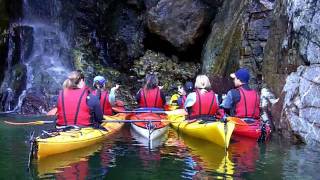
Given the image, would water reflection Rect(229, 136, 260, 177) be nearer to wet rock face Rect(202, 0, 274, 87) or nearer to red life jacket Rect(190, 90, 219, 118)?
red life jacket Rect(190, 90, 219, 118)

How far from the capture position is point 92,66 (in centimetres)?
1884

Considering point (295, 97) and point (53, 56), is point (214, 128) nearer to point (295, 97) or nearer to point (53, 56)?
point (295, 97)

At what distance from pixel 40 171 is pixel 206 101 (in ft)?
14.0

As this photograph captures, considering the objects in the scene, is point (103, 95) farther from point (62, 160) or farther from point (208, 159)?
point (208, 159)

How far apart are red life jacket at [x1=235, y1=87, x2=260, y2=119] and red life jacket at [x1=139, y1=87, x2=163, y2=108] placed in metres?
2.27

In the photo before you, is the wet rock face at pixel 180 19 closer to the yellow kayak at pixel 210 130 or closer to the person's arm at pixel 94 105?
the yellow kayak at pixel 210 130

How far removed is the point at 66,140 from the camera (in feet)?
28.1

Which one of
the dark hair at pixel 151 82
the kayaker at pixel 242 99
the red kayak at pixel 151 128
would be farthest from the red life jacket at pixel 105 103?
the kayaker at pixel 242 99

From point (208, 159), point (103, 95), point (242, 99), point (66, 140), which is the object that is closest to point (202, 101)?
point (242, 99)

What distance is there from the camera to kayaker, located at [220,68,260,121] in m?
10.5

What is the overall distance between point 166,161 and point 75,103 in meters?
1.97

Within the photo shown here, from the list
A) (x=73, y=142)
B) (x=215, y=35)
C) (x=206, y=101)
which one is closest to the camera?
(x=73, y=142)

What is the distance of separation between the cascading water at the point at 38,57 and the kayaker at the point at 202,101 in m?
7.30

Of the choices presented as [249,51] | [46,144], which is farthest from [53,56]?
[46,144]
